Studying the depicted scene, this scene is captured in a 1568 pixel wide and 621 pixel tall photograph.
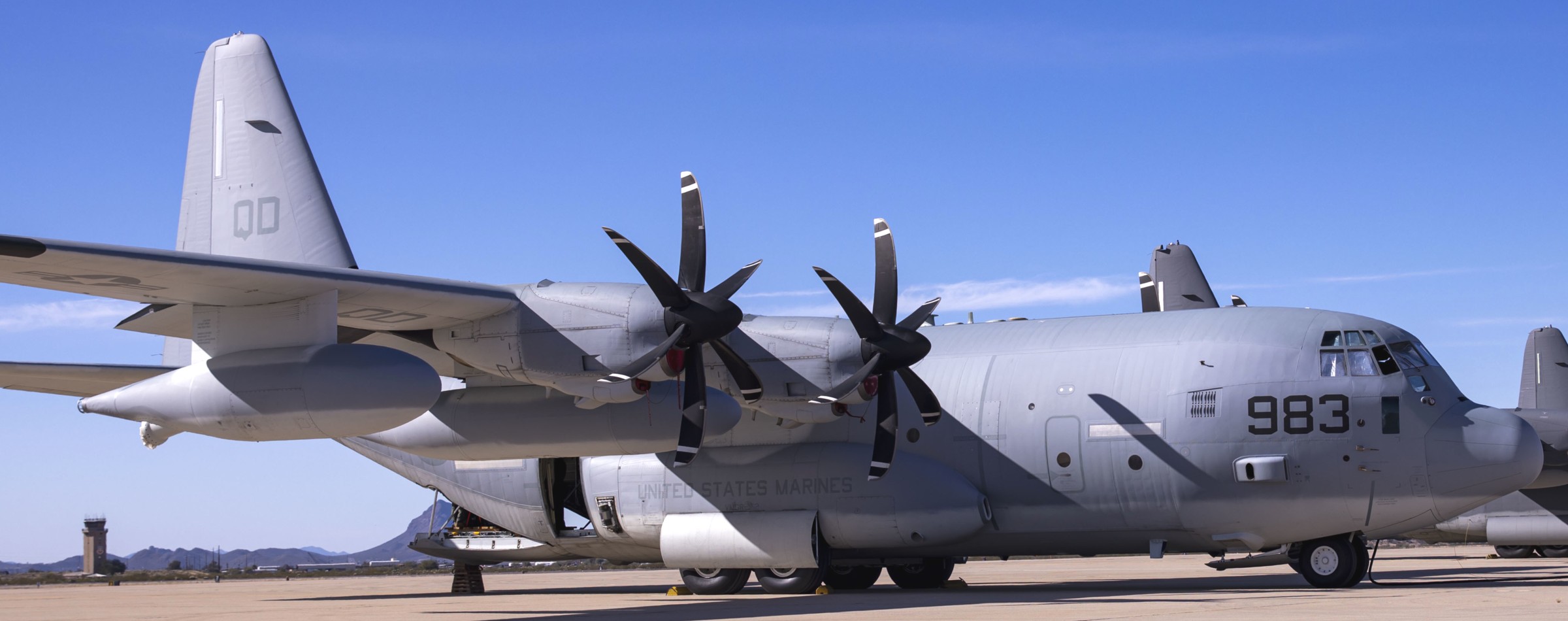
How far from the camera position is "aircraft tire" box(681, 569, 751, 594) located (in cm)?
2159

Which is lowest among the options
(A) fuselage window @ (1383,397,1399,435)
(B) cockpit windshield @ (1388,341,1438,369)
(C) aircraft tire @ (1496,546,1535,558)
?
(C) aircraft tire @ (1496,546,1535,558)

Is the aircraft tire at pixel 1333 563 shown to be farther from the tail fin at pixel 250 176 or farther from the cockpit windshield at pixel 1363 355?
the tail fin at pixel 250 176

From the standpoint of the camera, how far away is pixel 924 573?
71.8ft

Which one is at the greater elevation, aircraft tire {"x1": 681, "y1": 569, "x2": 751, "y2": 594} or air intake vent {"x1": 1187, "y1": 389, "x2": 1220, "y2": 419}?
air intake vent {"x1": 1187, "y1": 389, "x2": 1220, "y2": 419}

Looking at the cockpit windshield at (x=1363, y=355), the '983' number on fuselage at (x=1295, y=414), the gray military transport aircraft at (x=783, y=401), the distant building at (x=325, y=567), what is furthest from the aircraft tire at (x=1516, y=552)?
the distant building at (x=325, y=567)

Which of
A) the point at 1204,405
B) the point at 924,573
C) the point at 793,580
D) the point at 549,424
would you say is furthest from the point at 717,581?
the point at 1204,405

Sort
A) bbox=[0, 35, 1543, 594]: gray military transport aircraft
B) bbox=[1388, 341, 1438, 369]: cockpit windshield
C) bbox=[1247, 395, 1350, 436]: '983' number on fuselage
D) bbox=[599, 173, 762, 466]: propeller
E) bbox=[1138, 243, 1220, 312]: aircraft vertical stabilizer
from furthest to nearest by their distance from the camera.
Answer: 1. bbox=[1138, 243, 1220, 312]: aircraft vertical stabilizer
2. bbox=[1388, 341, 1438, 369]: cockpit windshield
3. bbox=[1247, 395, 1350, 436]: '983' number on fuselage
4. bbox=[599, 173, 762, 466]: propeller
5. bbox=[0, 35, 1543, 594]: gray military transport aircraft

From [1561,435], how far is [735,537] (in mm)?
19095

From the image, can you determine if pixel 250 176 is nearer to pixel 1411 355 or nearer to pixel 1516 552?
pixel 1411 355

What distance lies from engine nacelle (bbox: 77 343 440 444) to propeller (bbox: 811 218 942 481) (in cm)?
575

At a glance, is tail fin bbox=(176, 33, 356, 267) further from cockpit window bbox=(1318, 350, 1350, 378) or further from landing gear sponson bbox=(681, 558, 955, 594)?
cockpit window bbox=(1318, 350, 1350, 378)

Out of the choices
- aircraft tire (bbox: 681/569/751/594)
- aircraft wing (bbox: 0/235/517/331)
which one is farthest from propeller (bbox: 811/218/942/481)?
aircraft wing (bbox: 0/235/517/331)

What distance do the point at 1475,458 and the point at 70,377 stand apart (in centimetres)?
1860

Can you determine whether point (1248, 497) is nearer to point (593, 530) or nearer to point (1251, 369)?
point (1251, 369)
